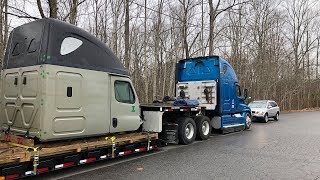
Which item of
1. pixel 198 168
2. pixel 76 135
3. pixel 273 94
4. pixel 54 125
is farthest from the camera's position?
pixel 273 94

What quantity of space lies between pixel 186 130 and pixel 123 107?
3.57 m

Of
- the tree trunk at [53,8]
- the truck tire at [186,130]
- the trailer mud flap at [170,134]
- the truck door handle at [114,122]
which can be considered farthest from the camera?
the tree trunk at [53,8]

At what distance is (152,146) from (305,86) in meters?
49.1

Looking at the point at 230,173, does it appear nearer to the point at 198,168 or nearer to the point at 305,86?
the point at 198,168

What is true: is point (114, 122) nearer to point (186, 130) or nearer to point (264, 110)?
point (186, 130)

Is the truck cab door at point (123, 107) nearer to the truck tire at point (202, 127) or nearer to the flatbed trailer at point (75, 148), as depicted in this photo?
the flatbed trailer at point (75, 148)

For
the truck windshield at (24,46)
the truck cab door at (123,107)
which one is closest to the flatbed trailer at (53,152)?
the truck cab door at (123,107)

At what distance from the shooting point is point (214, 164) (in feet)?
26.3

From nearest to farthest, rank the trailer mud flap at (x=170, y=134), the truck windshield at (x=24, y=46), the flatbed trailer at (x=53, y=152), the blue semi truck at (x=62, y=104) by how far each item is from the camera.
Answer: the flatbed trailer at (x=53, y=152)
the blue semi truck at (x=62, y=104)
the truck windshield at (x=24, y=46)
the trailer mud flap at (x=170, y=134)

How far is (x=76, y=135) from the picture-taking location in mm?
7082

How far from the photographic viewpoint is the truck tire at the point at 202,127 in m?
12.1

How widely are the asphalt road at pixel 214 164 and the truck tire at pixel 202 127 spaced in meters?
0.88

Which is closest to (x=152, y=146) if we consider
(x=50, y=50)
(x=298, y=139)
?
(x=50, y=50)

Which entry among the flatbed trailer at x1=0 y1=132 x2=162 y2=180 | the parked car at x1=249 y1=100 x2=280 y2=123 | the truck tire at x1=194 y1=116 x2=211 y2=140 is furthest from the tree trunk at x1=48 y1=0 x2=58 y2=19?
the parked car at x1=249 y1=100 x2=280 y2=123
